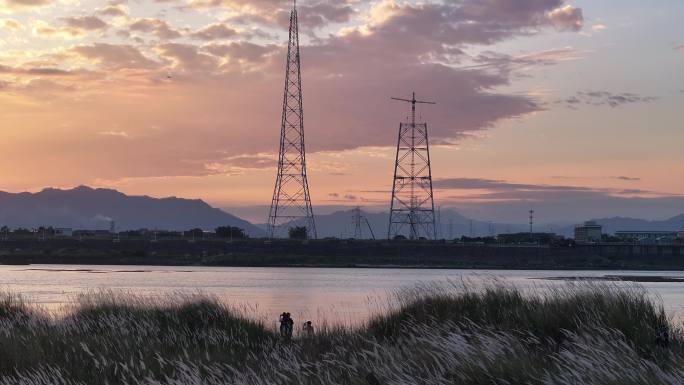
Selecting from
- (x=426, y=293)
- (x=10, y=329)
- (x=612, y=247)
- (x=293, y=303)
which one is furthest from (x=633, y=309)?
(x=612, y=247)

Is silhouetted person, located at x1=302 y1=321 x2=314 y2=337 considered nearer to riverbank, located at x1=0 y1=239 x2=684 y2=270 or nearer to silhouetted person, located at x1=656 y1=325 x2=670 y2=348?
silhouetted person, located at x1=656 y1=325 x2=670 y2=348

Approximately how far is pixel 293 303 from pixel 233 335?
3397cm

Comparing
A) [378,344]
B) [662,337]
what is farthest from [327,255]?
[662,337]

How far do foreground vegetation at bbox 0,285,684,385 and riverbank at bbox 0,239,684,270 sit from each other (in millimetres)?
138009

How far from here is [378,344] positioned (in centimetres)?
1969

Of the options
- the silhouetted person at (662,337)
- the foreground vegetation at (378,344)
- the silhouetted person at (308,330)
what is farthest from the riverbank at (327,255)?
the silhouetted person at (662,337)

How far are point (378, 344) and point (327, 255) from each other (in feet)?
516

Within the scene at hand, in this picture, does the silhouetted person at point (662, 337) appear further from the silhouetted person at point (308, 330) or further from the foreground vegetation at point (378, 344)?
the silhouetted person at point (308, 330)

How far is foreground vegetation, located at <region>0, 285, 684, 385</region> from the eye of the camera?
15070mm

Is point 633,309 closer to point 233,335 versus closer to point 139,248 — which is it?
point 233,335

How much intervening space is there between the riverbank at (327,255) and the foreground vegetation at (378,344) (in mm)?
138009

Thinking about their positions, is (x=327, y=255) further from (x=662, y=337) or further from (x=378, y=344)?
(x=662, y=337)

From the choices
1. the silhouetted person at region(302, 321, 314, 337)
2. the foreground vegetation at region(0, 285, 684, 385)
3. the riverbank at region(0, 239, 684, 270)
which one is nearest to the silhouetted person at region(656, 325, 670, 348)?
the foreground vegetation at region(0, 285, 684, 385)

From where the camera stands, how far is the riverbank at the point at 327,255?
16875 cm
